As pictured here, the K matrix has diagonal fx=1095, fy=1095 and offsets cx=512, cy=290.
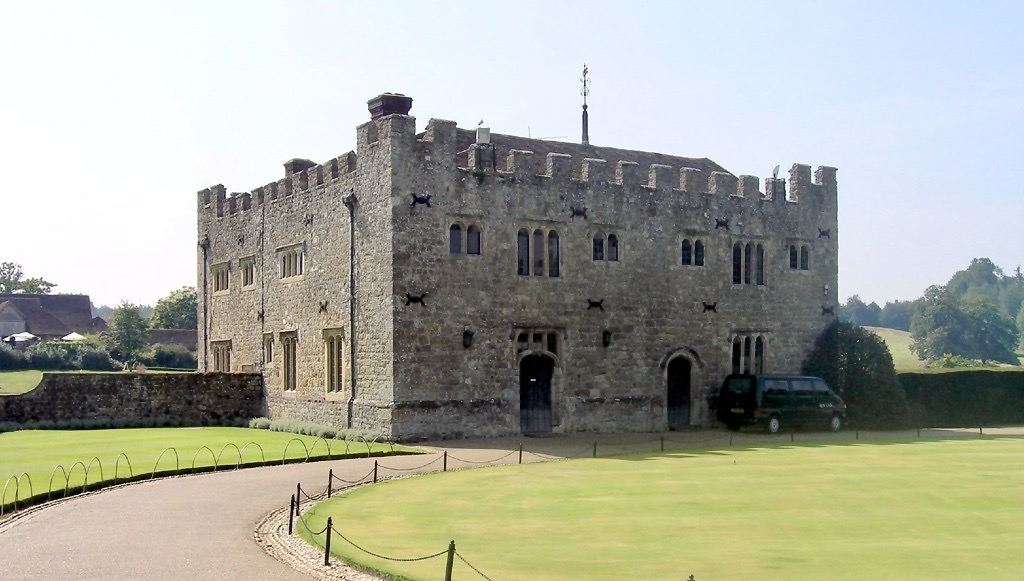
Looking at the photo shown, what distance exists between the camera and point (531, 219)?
2975cm

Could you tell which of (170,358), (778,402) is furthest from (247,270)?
(170,358)

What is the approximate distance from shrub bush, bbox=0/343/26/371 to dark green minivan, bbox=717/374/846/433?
39400 mm

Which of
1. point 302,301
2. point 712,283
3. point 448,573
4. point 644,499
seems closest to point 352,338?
point 302,301

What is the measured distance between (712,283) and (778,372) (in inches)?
154

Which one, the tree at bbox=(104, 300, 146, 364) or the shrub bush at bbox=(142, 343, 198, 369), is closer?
the shrub bush at bbox=(142, 343, 198, 369)

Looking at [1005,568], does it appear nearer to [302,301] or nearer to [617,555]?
[617,555]

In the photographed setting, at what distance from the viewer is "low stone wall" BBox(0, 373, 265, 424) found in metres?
31.7

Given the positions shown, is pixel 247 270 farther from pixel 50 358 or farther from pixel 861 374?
pixel 50 358

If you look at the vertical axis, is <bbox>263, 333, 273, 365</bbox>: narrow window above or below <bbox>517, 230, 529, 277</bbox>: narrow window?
below

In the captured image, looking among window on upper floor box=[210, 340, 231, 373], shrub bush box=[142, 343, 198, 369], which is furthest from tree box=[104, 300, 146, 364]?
window on upper floor box=[210, 340, 231, 373]

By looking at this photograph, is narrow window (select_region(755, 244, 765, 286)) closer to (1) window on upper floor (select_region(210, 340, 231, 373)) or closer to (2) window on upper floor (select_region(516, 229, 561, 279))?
(2) window on upper floor (select_region(516, 229, 561, 279))

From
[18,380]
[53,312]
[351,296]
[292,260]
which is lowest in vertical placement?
[18,380]

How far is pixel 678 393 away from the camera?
1287 inches

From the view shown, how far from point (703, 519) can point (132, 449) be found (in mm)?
15702
